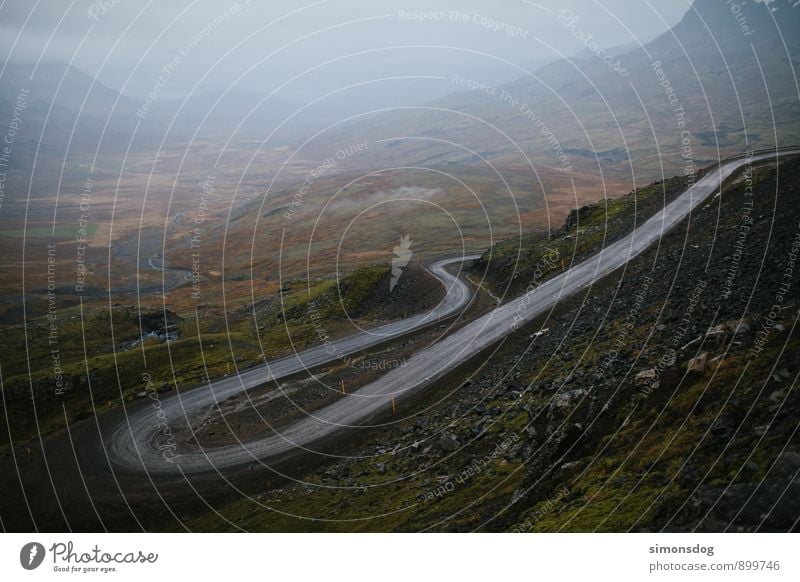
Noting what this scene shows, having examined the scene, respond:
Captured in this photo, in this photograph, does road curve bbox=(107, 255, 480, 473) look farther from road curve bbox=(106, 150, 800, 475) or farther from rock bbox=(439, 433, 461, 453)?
rock bbox=(439, 433, 461, 453)

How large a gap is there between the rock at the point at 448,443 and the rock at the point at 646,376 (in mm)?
9549

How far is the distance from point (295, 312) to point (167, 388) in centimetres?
2194

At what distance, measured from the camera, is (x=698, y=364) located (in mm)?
19422

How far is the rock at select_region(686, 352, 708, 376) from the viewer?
19.1 m

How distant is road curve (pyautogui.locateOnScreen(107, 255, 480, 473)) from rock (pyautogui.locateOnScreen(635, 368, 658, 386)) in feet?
78.7

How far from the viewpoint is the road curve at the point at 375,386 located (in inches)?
1222

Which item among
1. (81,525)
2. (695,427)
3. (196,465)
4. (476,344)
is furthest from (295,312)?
(695,427)

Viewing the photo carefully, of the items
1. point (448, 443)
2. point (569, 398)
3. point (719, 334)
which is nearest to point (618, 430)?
point (569, 398)

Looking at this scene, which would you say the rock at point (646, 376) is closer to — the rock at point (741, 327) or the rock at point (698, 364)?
the rock at point (698, 364)

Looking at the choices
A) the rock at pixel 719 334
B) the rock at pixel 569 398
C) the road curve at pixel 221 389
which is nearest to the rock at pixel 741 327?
the rock at pixel 719 334

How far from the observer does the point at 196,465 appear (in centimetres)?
3012

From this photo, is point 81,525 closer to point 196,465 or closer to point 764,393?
point 196,465

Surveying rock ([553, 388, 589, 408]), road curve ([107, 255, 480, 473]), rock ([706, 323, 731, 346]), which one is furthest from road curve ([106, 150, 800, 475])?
rock ([706, 323, 731, 346])

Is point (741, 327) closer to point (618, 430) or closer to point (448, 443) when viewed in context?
point (618, 430)
